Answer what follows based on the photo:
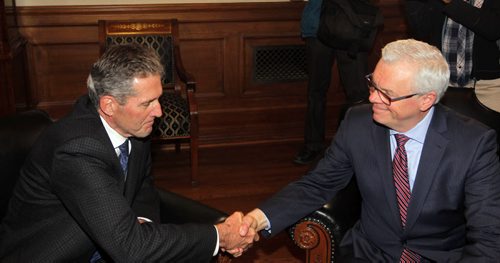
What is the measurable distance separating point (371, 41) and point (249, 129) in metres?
1.55

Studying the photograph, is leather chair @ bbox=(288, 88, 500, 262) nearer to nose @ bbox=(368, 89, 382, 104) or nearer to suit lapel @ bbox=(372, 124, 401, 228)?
suit lapel @ bbox=(372, 124, 401, 228)

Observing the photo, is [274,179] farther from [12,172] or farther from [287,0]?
[12,172]

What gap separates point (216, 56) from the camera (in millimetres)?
5273

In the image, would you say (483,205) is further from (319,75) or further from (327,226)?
(319,75)

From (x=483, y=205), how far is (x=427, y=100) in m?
0.42

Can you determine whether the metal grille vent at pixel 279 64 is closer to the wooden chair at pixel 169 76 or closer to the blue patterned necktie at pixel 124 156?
the wooden chair at pixel 169 76

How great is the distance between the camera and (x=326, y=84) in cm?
477

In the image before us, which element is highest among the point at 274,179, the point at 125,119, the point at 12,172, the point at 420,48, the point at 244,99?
the point at 420,48

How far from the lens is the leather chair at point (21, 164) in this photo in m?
2.41

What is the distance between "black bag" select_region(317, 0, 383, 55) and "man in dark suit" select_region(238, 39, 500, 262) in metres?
1.93

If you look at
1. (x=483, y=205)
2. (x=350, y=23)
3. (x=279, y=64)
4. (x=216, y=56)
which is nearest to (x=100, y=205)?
(x=483, y=205)

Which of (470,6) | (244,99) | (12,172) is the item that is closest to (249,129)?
(244,99)

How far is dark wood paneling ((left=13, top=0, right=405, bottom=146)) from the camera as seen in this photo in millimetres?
4891

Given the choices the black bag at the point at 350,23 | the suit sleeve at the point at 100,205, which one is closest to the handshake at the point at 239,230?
the suit sleeve at the point at 100,205
